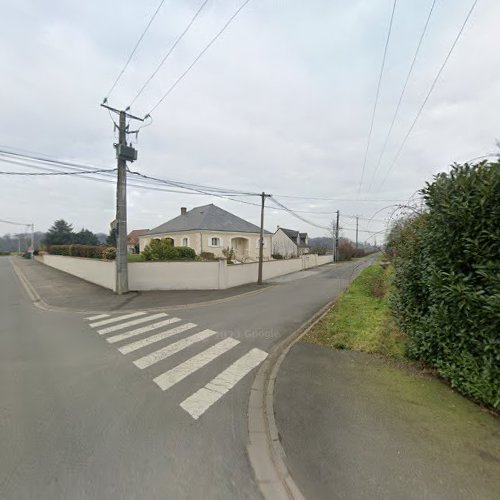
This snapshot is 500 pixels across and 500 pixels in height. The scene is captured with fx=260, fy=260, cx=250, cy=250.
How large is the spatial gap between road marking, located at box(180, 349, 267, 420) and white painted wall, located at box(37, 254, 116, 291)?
10924 millimetres

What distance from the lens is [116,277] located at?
12469mm

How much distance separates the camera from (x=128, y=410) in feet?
11.3

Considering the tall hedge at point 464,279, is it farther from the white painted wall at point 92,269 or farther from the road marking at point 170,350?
the white painted wall at point 92,269

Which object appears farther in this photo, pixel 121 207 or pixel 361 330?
pixel 121 207

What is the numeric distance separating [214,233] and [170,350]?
21.2 metres

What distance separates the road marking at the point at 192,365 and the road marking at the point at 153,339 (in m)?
1.44

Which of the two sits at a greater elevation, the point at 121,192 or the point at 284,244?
the point at 121,192

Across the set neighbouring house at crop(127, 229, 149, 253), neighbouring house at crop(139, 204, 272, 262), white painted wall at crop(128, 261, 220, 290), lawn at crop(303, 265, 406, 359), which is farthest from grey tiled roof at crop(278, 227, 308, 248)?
lawn at crop(303, 265, 406, 359)

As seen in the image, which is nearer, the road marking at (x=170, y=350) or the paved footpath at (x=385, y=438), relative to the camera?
the paved footpath at (x=385, y=438)

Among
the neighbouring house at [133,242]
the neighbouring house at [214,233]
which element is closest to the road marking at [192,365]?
the neighbouring house at [214,233]

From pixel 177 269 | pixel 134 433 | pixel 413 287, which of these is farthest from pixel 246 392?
pixel 177 269

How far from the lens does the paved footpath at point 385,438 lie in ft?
7.38

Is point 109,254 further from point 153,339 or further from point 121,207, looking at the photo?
point 153,339

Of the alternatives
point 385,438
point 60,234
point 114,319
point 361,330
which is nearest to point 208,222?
point 114,319
